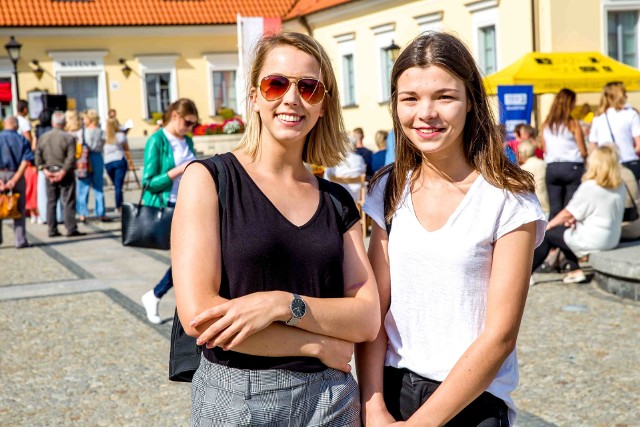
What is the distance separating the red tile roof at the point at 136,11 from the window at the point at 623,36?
1426cm

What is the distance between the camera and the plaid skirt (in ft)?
7.85

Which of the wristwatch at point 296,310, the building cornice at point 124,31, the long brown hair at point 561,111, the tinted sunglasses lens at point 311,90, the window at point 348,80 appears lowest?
the wristwatch at point 296,310

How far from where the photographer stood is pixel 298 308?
236 cm

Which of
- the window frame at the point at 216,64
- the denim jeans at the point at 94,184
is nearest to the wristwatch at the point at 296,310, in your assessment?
the denim jeans at the point at 94,184

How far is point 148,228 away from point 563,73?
1264 centimetres

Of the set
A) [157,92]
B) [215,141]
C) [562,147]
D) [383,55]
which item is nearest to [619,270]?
[562,147]

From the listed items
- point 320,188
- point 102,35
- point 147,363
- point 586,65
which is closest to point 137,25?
point 102,35

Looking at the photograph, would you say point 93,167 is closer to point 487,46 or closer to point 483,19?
point 483,19

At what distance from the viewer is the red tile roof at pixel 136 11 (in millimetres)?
37125

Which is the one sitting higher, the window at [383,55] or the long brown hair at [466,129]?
the window at [383,55]

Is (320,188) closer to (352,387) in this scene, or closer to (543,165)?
(352,387)

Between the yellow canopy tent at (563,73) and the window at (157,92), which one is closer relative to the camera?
the yellow canopy tent at (563,73)

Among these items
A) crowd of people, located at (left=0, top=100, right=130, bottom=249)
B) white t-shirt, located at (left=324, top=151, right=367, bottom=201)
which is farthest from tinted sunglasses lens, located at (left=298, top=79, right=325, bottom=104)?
crowd of people, located at (left=0, top=100, right=130, bottom=249)

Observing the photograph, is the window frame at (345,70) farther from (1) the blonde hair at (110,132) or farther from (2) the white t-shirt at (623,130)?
(2) the white t-shirt at (623,130)
